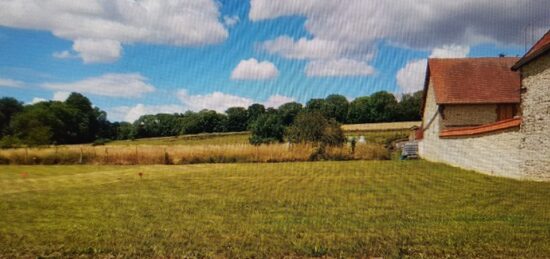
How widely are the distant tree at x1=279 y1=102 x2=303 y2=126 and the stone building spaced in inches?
377

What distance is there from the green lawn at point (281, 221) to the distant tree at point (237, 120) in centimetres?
3227

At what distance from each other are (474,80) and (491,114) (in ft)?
7.67

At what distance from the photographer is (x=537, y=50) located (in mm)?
12789

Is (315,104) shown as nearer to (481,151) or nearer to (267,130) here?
(267,130)

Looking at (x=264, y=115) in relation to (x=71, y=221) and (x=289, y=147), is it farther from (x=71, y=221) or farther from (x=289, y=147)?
(x=71, y=221)

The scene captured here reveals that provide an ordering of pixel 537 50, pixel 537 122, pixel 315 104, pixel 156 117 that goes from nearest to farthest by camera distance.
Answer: pixel 537 122
pixel 537 50
pixel 315 104
pixel 156 117

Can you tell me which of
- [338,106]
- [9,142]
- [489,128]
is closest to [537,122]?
[489,128]

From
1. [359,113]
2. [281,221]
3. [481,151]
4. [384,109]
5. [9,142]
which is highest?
[384,109]

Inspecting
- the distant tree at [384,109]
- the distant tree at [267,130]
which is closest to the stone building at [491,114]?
the distant tree at [267,130]

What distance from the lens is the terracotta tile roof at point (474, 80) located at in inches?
945

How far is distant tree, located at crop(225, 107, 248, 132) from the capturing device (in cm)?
4423

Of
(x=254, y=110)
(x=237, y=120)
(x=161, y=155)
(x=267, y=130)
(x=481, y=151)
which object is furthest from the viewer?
(x=237, y=120)

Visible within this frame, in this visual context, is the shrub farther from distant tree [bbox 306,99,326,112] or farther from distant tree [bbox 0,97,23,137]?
distant tree [bbox 306,99,326,112]

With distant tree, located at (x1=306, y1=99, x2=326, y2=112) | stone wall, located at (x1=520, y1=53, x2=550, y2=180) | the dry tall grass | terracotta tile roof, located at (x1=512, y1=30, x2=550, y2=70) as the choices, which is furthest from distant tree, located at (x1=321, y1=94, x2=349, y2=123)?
stone wall, located at (x1=520, y1=53, x2=550, y2=180)
